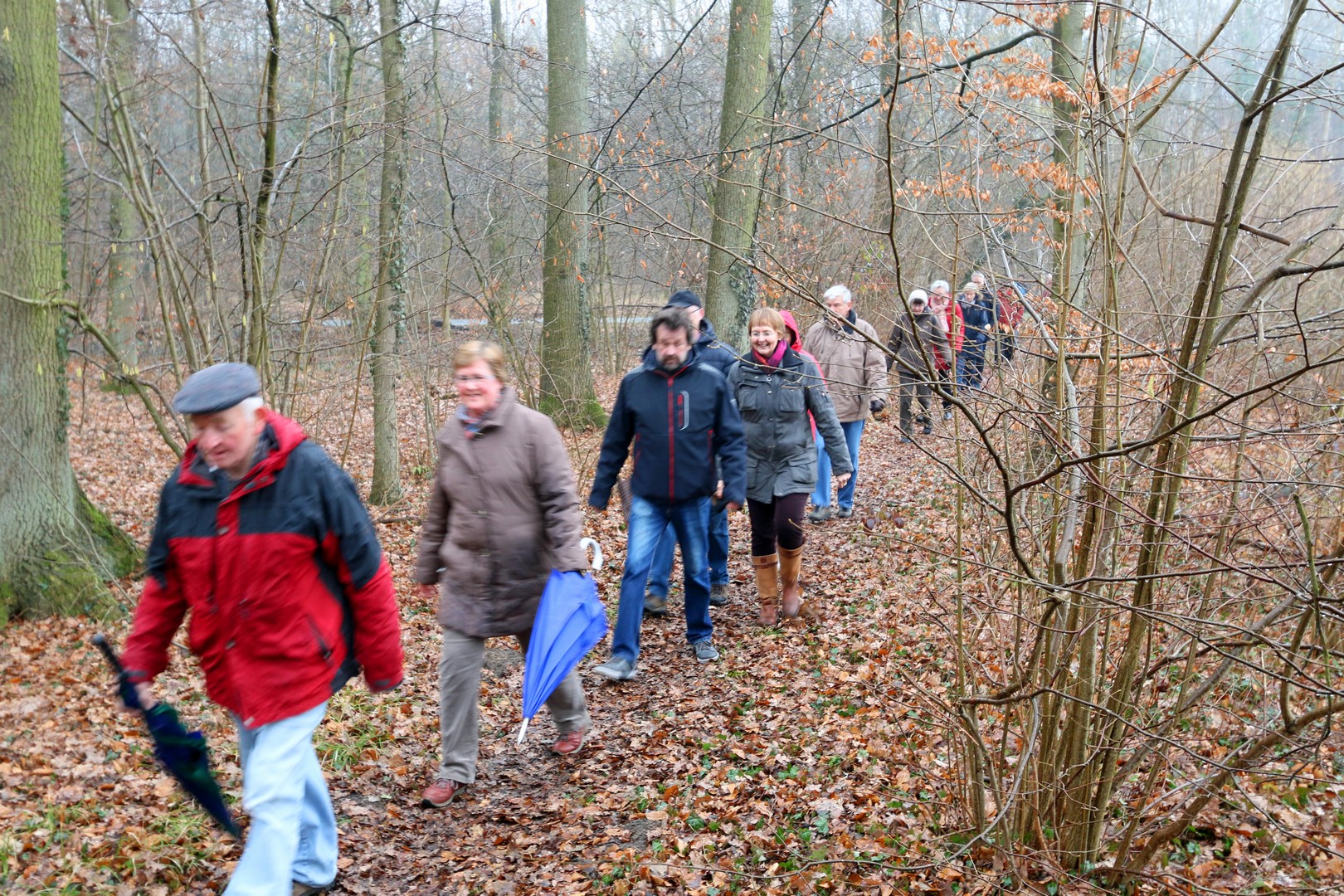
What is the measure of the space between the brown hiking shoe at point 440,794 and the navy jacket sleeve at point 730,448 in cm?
242

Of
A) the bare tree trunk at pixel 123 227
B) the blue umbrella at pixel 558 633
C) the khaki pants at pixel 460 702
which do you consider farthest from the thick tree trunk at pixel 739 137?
the khaki pants at pixel 460 702

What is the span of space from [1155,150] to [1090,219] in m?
1.55

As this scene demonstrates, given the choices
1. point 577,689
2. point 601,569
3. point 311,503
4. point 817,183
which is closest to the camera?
point 311,503

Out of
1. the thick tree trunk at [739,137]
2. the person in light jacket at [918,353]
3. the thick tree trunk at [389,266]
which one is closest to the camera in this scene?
the person in light jacket at [918,353]

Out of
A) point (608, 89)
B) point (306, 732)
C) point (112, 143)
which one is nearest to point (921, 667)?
point (306, 732)

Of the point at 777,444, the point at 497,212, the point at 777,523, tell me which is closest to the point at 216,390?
the point at 777,444

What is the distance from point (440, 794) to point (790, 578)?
3.13m

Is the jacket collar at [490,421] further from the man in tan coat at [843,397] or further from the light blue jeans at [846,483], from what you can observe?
the light blue jeans at [846,483]

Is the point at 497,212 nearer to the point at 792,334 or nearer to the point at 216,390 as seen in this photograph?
the point at 792,334

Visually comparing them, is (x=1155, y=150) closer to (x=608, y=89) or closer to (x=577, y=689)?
(x=577, y=689)

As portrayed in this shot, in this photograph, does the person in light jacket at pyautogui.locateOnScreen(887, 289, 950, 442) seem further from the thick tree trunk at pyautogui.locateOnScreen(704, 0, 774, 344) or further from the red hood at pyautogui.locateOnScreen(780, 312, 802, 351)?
the thick tree trunk at pyautogui.locateOnScreen(704, 0, 774, 344)

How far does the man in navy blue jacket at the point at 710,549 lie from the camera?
721 cm

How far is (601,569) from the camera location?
29.6 feet

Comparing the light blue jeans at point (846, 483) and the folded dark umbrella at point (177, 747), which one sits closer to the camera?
the folded dark umbrella at point (177, 747)
